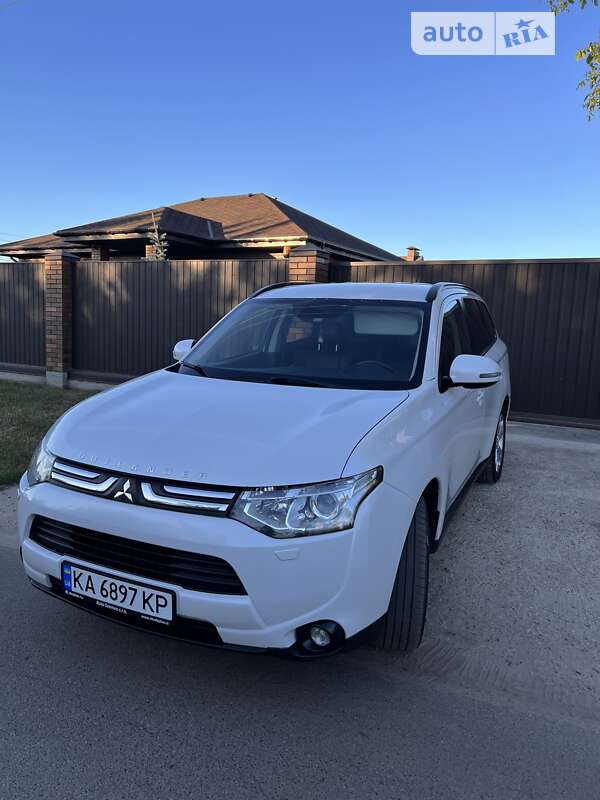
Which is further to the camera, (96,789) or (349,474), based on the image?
(349,474)

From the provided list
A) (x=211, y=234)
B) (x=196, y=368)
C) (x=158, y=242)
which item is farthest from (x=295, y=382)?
(x=211, y=234)

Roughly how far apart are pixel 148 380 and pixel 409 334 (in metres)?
1.51

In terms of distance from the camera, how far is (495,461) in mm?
5422

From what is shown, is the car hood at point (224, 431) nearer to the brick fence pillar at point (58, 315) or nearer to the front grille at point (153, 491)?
the front grille at point (153, 491)

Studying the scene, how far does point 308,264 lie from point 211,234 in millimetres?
10402

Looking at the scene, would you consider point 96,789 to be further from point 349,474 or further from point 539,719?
point 539,719

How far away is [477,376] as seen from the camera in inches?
125

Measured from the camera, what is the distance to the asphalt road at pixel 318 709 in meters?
2.05

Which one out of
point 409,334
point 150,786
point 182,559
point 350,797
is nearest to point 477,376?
point 409,334

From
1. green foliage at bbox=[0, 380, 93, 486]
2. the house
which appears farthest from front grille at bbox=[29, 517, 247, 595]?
the house

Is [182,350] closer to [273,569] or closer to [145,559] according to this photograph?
[145,559]

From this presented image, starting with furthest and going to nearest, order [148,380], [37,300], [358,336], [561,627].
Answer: [37,300] < [358,336] < [148,380] < [561,627]

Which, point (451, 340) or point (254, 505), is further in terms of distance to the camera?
point (451, 340)

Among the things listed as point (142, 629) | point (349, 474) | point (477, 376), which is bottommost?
point (142, 629)
